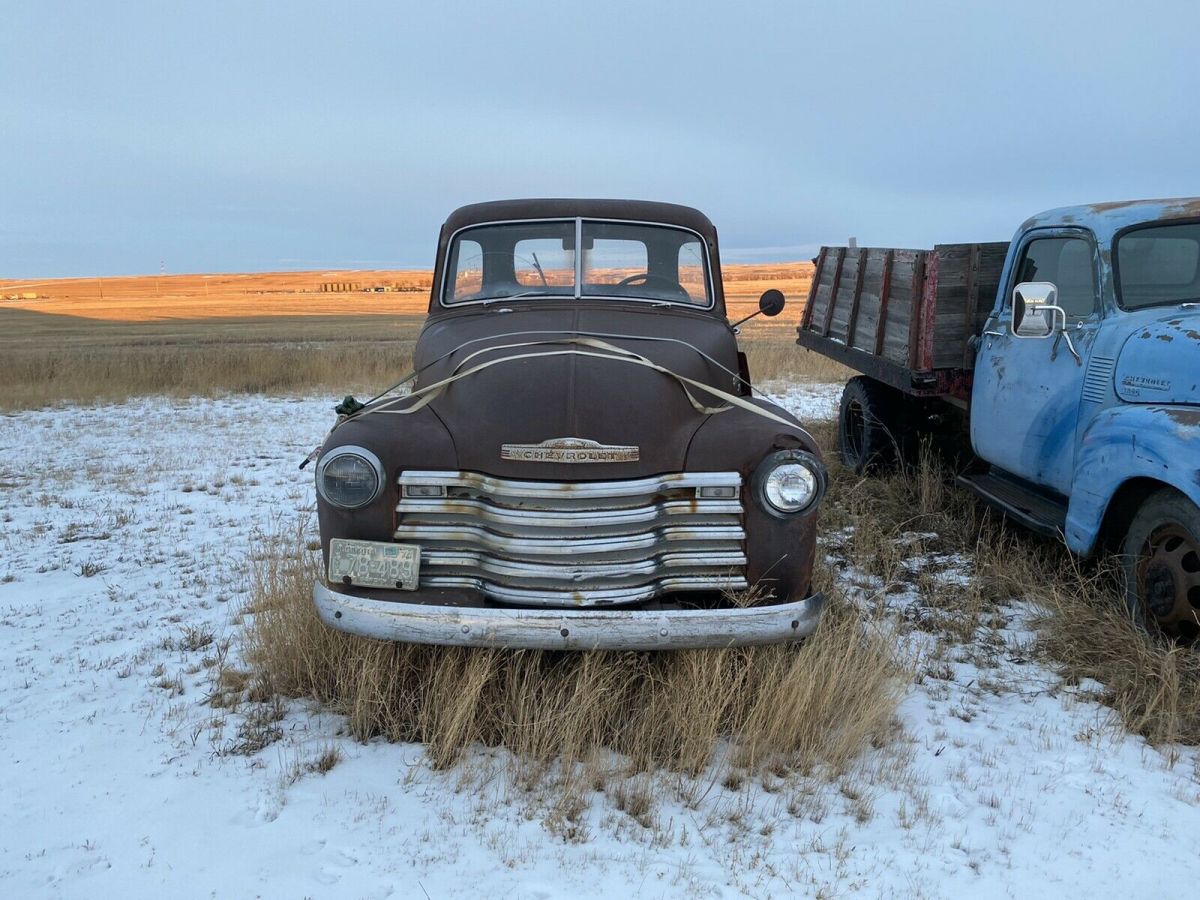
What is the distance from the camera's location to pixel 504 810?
279 cm

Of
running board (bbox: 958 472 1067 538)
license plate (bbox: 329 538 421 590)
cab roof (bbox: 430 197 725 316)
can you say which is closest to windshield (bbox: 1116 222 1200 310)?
running board (bbox: 958 472 1067 538)

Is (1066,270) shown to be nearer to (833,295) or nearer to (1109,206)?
(1109,206)

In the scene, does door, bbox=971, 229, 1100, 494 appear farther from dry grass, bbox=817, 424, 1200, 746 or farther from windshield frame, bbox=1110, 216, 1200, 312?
dry grass, bbox=817, 424, 1200, 746

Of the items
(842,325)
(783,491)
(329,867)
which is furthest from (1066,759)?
(842,325)

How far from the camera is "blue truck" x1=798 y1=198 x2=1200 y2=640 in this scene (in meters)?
3.61

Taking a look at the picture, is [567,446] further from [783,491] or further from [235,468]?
[235,468]

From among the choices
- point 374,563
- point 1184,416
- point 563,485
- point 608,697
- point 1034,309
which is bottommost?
point 608,697

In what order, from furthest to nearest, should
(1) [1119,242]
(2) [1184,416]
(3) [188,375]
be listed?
(3) [188,375] → (1) [1119,242] → (2) [1184,416]

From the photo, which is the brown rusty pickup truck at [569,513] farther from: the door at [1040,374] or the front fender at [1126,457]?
the door at [1040,374]

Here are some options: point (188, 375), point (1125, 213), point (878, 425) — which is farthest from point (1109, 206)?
point (188, 375)

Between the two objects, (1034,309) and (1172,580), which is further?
(1034,309)

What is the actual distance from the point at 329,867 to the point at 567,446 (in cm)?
158

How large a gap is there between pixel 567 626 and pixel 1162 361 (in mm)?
2996

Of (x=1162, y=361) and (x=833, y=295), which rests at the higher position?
(x=833, y=295)
